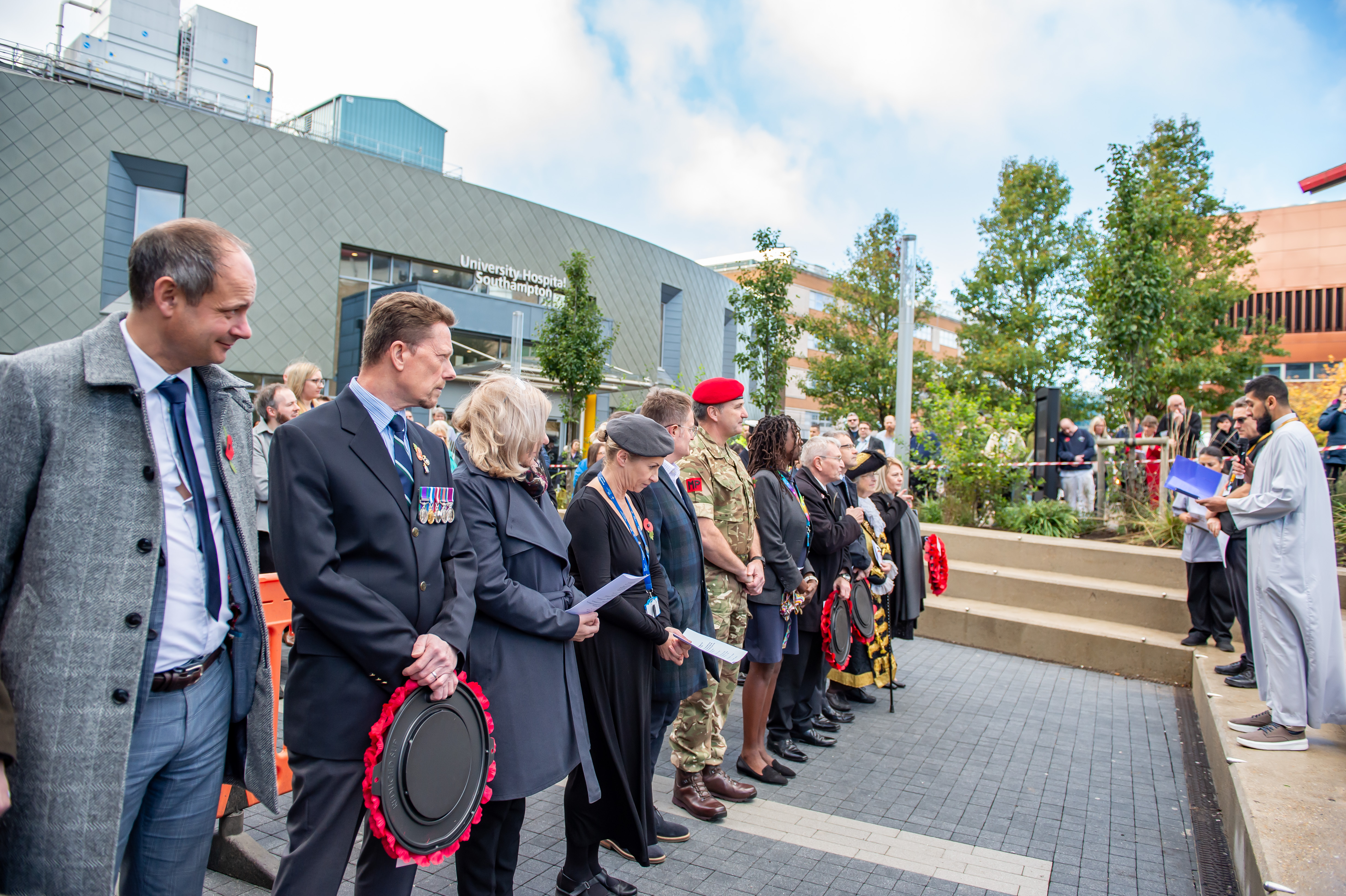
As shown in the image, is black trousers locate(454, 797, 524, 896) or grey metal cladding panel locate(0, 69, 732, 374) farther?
grey metal cladding panel locate(0, 69, 732, 374)

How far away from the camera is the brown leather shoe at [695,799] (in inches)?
158

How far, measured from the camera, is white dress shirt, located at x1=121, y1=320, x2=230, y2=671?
178 centimetres

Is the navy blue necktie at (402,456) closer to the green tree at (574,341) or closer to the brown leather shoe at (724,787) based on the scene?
the brown leather shoe at (724,787)

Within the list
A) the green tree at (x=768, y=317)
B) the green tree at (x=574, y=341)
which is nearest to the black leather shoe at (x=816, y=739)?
the green tree at (x=768, y=317)

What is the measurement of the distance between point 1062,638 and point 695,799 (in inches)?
209

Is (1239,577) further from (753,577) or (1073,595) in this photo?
(753,577)

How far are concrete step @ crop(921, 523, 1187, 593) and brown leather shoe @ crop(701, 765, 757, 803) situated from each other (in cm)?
512

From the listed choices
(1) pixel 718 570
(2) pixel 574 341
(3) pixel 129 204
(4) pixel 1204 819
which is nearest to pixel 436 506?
(1) pixel 718 570

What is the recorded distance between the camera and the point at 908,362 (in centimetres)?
1372

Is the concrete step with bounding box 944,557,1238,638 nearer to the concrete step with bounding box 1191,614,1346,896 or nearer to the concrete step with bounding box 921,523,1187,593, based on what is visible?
the concrete step with bounding box 921,523,1187,593

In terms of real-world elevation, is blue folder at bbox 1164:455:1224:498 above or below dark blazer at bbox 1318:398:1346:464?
below

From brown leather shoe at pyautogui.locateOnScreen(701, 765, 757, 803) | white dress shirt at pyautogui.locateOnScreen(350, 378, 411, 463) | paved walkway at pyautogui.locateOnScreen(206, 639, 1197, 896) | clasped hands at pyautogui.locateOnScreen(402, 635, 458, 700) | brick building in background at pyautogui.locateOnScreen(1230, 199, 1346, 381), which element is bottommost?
paved walkway at pyautogui.locateOnScreen(206, 639, 1197, 896)

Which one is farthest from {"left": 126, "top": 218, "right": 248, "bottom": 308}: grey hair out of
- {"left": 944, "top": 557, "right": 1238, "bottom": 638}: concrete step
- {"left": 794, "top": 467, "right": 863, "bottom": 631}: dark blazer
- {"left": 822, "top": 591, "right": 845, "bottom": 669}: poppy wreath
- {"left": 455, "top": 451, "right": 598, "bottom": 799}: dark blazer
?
{"left": 944, "top": 557, "right": 1238, "bottom": 638}: concrete step

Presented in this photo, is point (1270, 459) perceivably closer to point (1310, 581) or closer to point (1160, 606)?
point (1310, 581)
